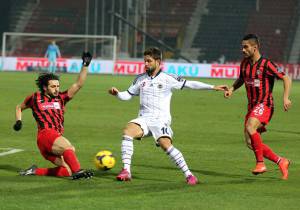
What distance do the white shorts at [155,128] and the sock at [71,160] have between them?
95 cm

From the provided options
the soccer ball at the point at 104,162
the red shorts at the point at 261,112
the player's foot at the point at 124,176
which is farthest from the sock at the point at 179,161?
the red shorts at the point at 261,112

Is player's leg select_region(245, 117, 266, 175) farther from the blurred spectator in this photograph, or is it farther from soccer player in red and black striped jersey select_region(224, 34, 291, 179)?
the blurred spectator

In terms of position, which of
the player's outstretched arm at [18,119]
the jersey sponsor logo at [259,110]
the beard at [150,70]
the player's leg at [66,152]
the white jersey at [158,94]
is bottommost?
the player's leg at [66,152]

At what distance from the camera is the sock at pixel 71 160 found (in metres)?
11.5

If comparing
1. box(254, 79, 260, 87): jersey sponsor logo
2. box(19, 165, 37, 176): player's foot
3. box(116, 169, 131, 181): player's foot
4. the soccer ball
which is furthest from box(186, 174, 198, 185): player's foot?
box(19, 165, 37, 176): player's foot

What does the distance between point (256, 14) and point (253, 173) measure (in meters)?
45.8

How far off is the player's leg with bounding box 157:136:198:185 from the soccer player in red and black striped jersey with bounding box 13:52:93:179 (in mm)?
1038

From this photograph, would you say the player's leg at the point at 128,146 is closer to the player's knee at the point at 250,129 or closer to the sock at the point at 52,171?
the sock at the point at 52,171

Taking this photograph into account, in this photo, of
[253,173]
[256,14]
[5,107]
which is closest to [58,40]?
[256,14]

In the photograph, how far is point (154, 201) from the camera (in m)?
9.77

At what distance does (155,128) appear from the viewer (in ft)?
38.3

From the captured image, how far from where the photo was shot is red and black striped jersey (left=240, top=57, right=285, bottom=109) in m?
12.5

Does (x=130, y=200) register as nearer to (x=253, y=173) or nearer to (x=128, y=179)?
(x=128, y=179)

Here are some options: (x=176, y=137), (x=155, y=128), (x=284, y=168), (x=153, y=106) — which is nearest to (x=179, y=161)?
(x=155, y=128)
